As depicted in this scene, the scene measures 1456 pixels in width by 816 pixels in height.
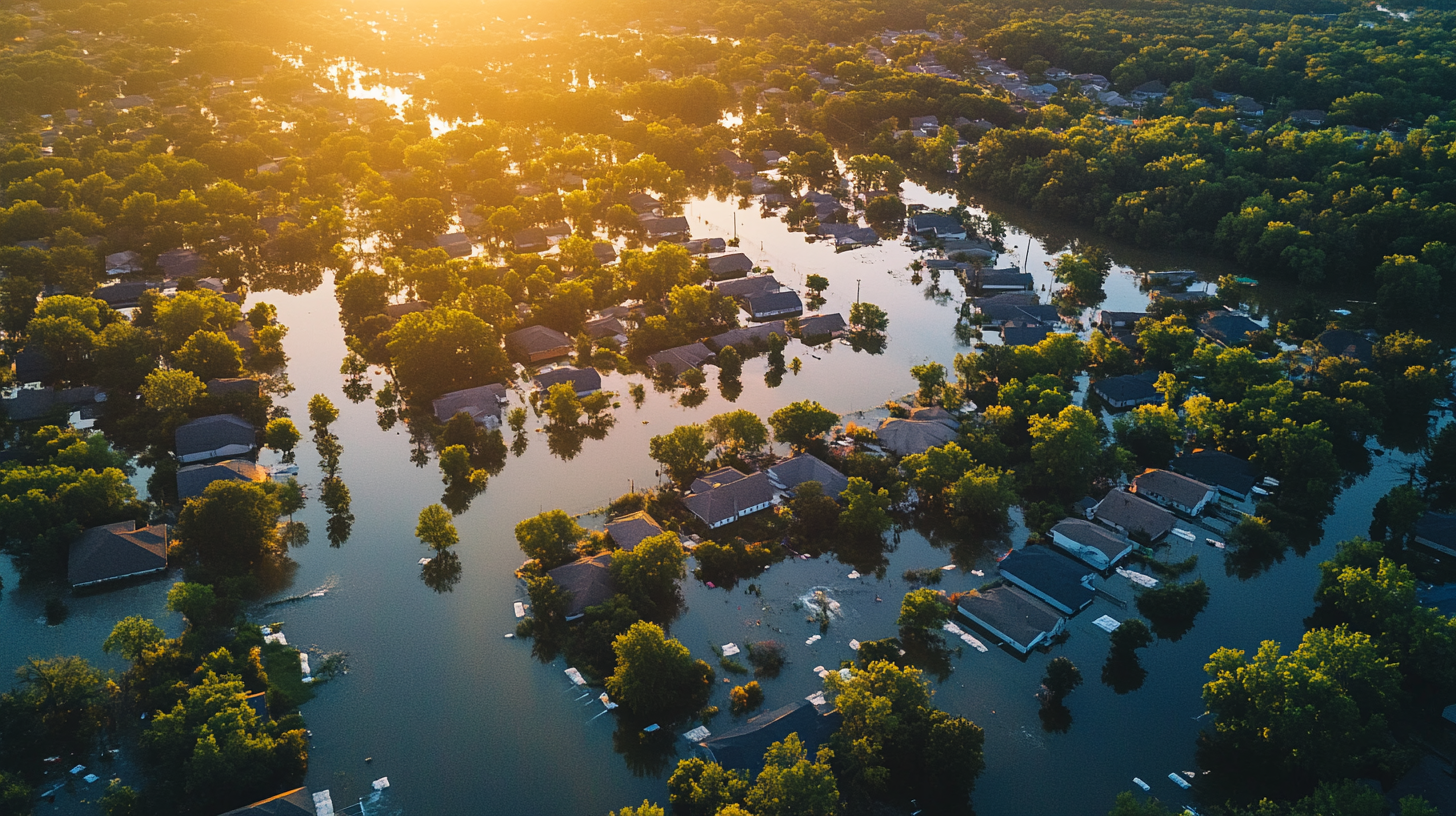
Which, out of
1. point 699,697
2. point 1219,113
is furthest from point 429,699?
point 1219,113

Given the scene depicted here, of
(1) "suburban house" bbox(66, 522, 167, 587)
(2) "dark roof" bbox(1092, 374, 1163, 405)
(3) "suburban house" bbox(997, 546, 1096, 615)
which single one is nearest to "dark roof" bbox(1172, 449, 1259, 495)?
(2) "dark roof" bbox(1092, 374, 1163, 405)

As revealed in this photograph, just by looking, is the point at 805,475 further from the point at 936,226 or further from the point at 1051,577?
the point at 936,226

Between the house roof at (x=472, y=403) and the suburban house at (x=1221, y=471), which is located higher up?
the suburban house at (x=1221, y=471)

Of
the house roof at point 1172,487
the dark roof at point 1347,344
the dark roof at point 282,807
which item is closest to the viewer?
the dark roof at point 282,807

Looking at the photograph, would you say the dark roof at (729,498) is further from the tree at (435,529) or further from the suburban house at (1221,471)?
the suburban house at (1221,471)

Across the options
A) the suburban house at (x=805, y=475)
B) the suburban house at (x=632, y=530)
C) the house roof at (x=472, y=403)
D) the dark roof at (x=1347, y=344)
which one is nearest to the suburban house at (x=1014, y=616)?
the suburban house at (x=805, y=475)

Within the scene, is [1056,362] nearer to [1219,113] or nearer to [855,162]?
[855,162]
